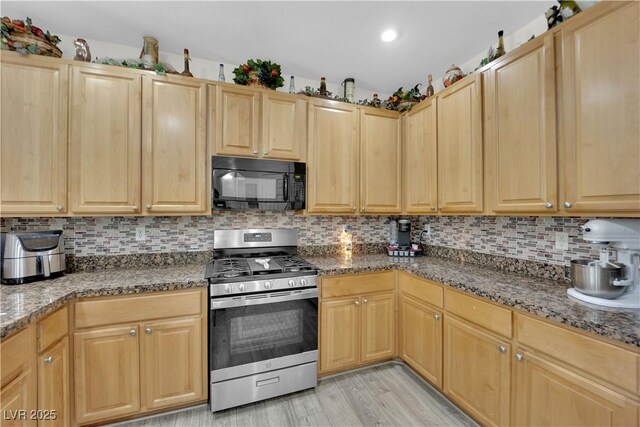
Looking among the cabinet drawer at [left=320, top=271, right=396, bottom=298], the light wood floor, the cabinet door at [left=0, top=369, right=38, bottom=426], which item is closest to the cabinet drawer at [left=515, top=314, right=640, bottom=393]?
the light wood floor

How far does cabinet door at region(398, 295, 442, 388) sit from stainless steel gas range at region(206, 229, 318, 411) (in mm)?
792

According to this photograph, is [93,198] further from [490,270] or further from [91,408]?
[490,270]

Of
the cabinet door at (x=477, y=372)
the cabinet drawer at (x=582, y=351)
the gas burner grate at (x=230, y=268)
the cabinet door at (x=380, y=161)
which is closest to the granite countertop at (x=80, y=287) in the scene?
the gas burner grate at (x=230, y=268)

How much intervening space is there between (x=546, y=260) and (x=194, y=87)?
9.39 ft

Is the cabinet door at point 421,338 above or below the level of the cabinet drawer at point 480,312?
below

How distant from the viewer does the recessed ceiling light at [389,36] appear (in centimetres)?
199

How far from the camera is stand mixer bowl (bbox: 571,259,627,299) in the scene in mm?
1245

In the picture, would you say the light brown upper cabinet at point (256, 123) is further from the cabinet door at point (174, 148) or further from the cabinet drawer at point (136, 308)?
the cabinet drawer at point (136, 308)

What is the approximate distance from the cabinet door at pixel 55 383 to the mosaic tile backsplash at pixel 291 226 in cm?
85

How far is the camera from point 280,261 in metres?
2.28

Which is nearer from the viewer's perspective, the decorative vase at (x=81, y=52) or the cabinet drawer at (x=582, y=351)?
the cabinet drawer at (x=582, y=351)

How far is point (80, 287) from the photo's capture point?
158cm

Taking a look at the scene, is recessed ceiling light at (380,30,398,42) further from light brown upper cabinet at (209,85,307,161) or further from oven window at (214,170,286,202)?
oven window at (214,170,286,202)

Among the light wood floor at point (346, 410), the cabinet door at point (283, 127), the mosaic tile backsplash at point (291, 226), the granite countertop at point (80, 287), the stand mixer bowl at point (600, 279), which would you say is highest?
the cabinet door at point (283, 127)
